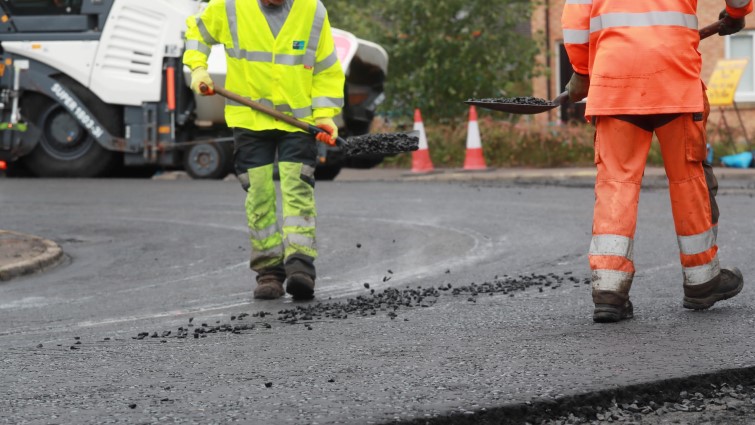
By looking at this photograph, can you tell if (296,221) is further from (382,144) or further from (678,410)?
(678,410)

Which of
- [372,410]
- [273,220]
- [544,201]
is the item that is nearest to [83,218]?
[544,201]

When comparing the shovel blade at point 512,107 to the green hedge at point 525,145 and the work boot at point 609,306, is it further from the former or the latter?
the green hedge at point 525,145

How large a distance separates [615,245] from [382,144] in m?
2.57

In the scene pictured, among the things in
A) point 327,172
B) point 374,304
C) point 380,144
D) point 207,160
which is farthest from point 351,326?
point 327,172

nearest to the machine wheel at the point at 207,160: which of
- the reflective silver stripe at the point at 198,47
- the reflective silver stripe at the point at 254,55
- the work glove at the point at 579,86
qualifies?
the reflective silver stripe at the point at 198,47

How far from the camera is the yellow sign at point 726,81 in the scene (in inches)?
836

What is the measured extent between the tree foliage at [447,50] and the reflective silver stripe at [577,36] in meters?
17.3

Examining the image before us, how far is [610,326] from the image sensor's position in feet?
20.0

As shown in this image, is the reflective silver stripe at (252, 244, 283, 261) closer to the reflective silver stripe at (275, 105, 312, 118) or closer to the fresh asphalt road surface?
the fresh asphalt road surface

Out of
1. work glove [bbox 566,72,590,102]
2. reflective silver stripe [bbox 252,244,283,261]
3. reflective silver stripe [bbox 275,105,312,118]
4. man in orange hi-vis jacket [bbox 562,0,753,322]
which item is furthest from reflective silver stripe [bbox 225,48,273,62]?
man in orange hi-vis jacket [bbox 562,0,753,322]

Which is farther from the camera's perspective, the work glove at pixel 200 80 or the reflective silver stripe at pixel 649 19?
the work glove at pixel 200 80

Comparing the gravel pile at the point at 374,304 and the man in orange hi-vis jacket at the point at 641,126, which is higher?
the man in orange hi-vis jacket at the point at 641,126

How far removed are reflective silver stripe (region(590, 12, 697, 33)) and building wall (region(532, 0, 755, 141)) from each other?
21.1 m

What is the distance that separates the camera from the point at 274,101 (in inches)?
312
